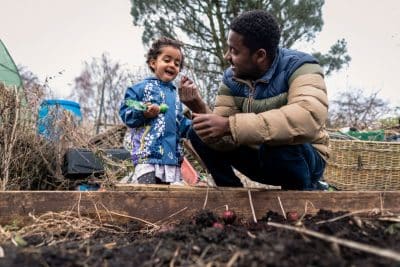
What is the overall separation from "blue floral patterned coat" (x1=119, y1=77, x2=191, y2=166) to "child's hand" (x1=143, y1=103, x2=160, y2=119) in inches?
1.6

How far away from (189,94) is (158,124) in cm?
95

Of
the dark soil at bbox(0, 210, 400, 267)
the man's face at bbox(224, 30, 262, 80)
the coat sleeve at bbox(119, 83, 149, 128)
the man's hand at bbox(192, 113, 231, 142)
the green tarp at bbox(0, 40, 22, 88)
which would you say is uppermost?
the green tarp at bbox(0, 40, 22, 88)

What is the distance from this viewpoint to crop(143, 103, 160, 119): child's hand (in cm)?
308

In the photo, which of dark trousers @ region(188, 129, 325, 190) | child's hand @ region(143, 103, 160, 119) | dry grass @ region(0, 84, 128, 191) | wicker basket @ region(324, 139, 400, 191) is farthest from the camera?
wicker basket @ region(324, 139, 400, 191)

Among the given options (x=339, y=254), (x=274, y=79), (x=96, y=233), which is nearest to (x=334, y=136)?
(x=274, y=79)

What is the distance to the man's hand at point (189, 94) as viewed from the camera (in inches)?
90.3

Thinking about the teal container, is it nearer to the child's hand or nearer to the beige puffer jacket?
the child's hand

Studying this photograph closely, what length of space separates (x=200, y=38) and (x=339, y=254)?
11.1 meters

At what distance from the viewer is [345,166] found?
15.8ft

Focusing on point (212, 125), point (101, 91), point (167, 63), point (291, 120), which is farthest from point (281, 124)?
point (101, 91)

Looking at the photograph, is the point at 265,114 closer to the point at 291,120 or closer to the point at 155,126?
the point at 291,120

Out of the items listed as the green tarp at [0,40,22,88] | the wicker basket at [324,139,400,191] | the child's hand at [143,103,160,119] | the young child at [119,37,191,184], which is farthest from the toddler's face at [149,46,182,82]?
the green tarp at [0,40,22,88]

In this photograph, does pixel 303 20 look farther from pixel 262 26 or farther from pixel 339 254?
pixel 339 254

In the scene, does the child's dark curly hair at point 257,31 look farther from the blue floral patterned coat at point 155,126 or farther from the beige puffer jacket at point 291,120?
the blue floral patterned coat at point 155,126
